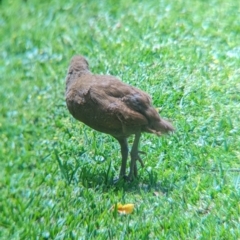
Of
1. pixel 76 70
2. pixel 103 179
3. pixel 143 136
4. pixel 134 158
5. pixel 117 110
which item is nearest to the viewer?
pixel 117 110

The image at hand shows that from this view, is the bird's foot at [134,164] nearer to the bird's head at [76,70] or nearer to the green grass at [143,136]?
the green grass at [143,136]

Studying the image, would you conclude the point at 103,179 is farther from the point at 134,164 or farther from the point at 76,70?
the point at 76,70

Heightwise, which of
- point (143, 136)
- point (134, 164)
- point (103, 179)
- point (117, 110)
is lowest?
point (103, 179)

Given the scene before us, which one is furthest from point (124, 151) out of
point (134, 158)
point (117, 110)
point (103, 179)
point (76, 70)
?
point (76, 70)

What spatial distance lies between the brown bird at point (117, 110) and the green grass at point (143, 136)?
1.26 feet

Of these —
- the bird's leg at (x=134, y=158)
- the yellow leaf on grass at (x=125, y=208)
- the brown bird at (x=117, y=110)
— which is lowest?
the yellow leaf on grass at (x=125, y=208)

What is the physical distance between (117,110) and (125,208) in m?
0.80

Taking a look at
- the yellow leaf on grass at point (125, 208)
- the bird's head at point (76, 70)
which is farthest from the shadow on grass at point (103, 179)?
the bird's head at point (76, 70)

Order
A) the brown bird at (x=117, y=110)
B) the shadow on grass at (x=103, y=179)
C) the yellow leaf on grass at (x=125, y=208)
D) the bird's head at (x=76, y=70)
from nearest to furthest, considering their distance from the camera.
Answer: the brown bird at (x=117, y=110)
the yellow leaf on grass at (x=125, y=208)
the shadow on grass at (x=103, y=179)
the bird's head at (x=76, y=70)

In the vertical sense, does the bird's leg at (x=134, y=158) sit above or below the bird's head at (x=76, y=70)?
below

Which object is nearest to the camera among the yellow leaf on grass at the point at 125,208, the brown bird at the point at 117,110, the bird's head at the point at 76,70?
the brown bird at the point at 117,110

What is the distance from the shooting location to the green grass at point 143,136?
5.84 metres

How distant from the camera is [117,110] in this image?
5848 millimetres

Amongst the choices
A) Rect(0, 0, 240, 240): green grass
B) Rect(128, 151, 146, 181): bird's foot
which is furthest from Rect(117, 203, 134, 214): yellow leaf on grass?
Rect(128, 151, 146, 181): bird's foot
